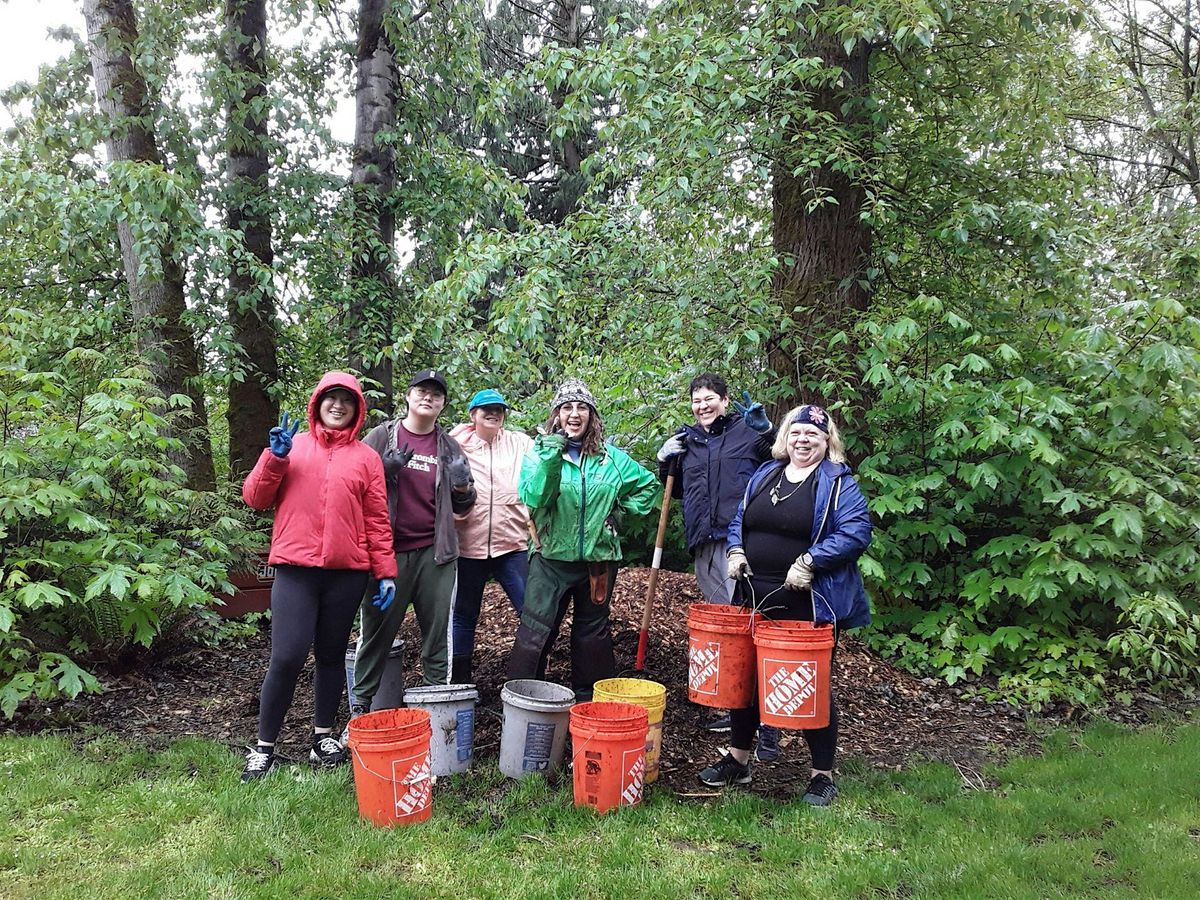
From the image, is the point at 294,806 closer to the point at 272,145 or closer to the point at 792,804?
the point at 792,804

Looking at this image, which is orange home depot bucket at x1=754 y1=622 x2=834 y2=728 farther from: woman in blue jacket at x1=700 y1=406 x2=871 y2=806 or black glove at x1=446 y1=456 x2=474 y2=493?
black glove at x1=446 y1=456 x2=474 y2=493

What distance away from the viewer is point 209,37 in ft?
26.0

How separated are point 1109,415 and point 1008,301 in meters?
1.52

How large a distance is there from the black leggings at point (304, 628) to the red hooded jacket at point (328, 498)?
0.29 feet

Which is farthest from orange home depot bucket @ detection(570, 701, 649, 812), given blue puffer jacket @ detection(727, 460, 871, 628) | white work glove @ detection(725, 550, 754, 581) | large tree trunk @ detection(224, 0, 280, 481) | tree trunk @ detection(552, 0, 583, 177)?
tree trunk @ detection(552, 0, 583, 177)

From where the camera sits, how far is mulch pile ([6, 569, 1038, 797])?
170 inches

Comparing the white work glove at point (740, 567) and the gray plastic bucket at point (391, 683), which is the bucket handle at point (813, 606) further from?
the gray plastic bucket at point (391, 683)

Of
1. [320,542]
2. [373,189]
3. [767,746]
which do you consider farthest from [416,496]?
[373,189]

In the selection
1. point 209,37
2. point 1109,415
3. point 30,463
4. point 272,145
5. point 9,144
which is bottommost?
point 30,463

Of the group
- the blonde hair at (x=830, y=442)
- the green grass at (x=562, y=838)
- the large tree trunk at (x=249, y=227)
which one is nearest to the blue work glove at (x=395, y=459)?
the green grass at (x=562, y=838)

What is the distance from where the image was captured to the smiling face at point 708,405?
169 inches

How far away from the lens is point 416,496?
4.18m

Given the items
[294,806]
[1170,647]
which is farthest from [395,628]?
[1170,647]

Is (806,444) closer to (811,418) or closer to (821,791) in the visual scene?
(811,418)
